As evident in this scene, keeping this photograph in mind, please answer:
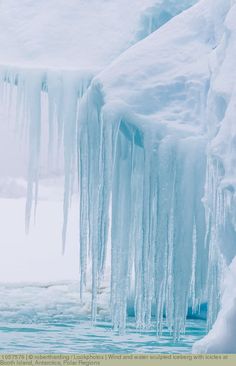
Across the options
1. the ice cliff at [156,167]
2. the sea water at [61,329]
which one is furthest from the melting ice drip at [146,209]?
the sea water at [61,329]

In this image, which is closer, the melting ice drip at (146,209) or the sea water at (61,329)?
the melting ice drip at (146,209)

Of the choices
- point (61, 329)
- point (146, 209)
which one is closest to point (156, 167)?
point (146, 209)

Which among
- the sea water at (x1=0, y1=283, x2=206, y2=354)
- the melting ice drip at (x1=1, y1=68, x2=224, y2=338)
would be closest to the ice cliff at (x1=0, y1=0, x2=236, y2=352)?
the melting ice drip at (x1=1, y1=68, x2=224, y2=338)

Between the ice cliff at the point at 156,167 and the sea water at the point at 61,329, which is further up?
the ice cliff at the point at 156,167

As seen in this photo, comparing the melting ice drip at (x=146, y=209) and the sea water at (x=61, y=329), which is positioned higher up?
the melting ice drip at (x=146, y=209)

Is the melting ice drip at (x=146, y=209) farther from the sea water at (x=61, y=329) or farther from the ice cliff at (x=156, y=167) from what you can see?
the sea water at (x=61, y=329)

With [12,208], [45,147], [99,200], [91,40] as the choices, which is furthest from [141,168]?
[45,147]

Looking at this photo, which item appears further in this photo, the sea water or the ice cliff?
the sea water

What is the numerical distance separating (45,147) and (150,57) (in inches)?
410

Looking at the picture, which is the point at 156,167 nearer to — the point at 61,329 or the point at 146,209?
the point at 146,209

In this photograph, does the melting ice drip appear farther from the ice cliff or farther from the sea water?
the sea water

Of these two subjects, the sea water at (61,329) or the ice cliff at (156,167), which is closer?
the ice cliff at (156,167)

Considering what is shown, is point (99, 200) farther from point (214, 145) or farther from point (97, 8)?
point (97, 8)

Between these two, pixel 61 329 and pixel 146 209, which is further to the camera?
pixel 61 329
